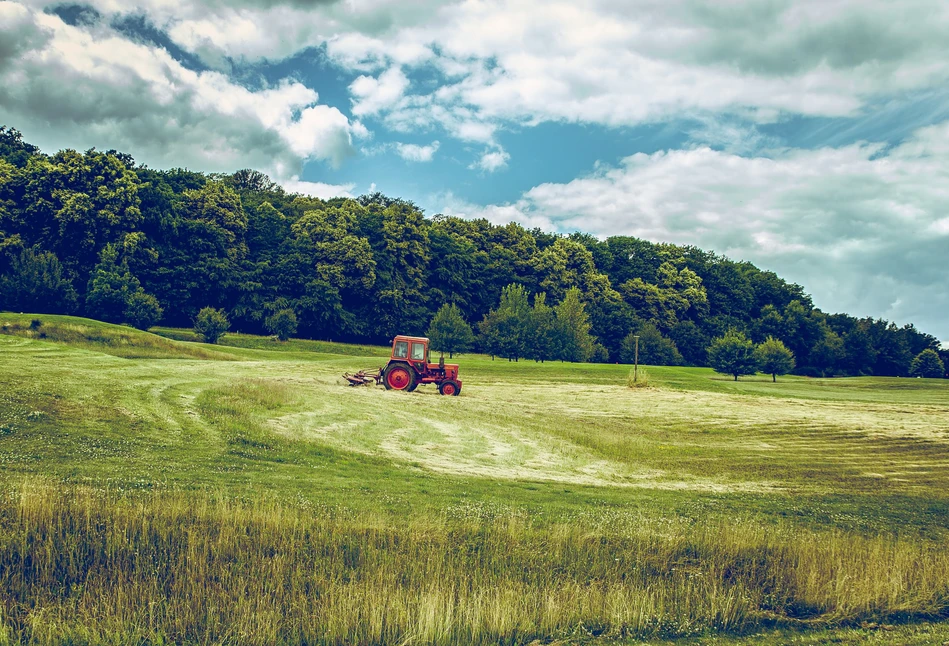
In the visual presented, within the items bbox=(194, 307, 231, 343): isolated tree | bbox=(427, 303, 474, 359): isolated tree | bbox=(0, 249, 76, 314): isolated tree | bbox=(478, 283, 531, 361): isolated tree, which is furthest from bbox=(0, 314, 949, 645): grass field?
bbox=(478, 283, 531, 361): isolated tree

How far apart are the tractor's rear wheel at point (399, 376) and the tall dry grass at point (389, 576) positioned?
23655 mm

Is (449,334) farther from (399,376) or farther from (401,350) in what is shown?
(399,376)

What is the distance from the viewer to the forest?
68625 mm

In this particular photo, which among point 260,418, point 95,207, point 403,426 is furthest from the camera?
point 95,207

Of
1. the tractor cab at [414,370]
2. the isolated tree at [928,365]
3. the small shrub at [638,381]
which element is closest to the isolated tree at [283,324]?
the small shrub at [638,381]

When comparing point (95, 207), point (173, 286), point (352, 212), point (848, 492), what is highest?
point (352, 212)

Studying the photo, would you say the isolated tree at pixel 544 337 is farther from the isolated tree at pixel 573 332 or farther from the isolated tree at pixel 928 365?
the isolated tree at pixel 928 365

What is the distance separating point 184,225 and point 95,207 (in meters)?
11.2

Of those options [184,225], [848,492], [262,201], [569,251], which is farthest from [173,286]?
[848,492]

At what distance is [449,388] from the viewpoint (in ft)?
119

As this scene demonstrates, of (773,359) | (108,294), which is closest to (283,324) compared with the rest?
(108,294)

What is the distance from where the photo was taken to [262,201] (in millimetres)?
99750

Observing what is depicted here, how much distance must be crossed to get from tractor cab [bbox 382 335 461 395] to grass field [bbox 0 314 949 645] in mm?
8683

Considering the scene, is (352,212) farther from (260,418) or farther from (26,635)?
(26,635)
